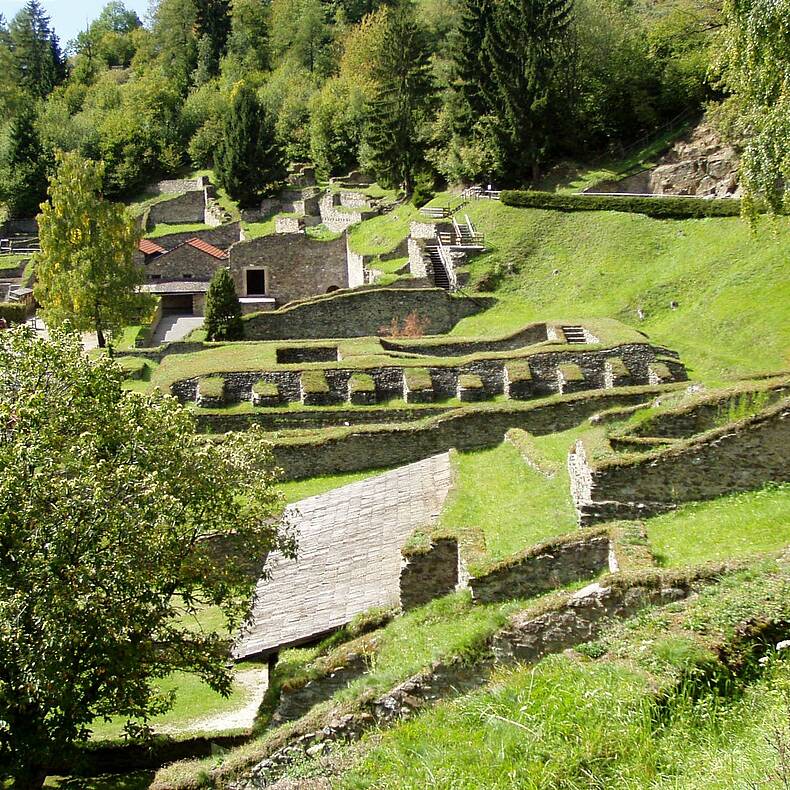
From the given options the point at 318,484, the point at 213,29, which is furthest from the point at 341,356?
the point at 213,29

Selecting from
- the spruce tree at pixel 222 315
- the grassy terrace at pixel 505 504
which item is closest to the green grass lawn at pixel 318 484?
the grassy terrace at pixel 505 504

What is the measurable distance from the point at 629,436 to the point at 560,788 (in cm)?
853

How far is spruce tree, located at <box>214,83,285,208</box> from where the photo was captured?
2304 inches

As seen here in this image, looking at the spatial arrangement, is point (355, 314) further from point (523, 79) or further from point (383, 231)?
point (523, 79)

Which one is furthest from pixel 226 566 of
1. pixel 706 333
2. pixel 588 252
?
pixel 588 252

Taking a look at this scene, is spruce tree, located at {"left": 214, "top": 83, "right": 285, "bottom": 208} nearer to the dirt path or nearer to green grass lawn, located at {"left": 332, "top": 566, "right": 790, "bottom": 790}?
the dirt path

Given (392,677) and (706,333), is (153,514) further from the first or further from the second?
(706,333)

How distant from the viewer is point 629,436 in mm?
13828

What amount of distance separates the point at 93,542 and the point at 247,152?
52.5 meters

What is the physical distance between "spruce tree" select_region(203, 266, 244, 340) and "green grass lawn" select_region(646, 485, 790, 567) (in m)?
23.0

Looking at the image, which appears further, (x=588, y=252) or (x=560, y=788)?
(x=588, y=252)

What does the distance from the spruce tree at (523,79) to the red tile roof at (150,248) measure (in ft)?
70.7

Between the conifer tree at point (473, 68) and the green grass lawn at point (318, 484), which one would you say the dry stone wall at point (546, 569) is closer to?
the green grass lawn at point (318, 484)

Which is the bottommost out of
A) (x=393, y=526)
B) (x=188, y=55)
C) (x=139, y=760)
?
(x=139, y=760)
